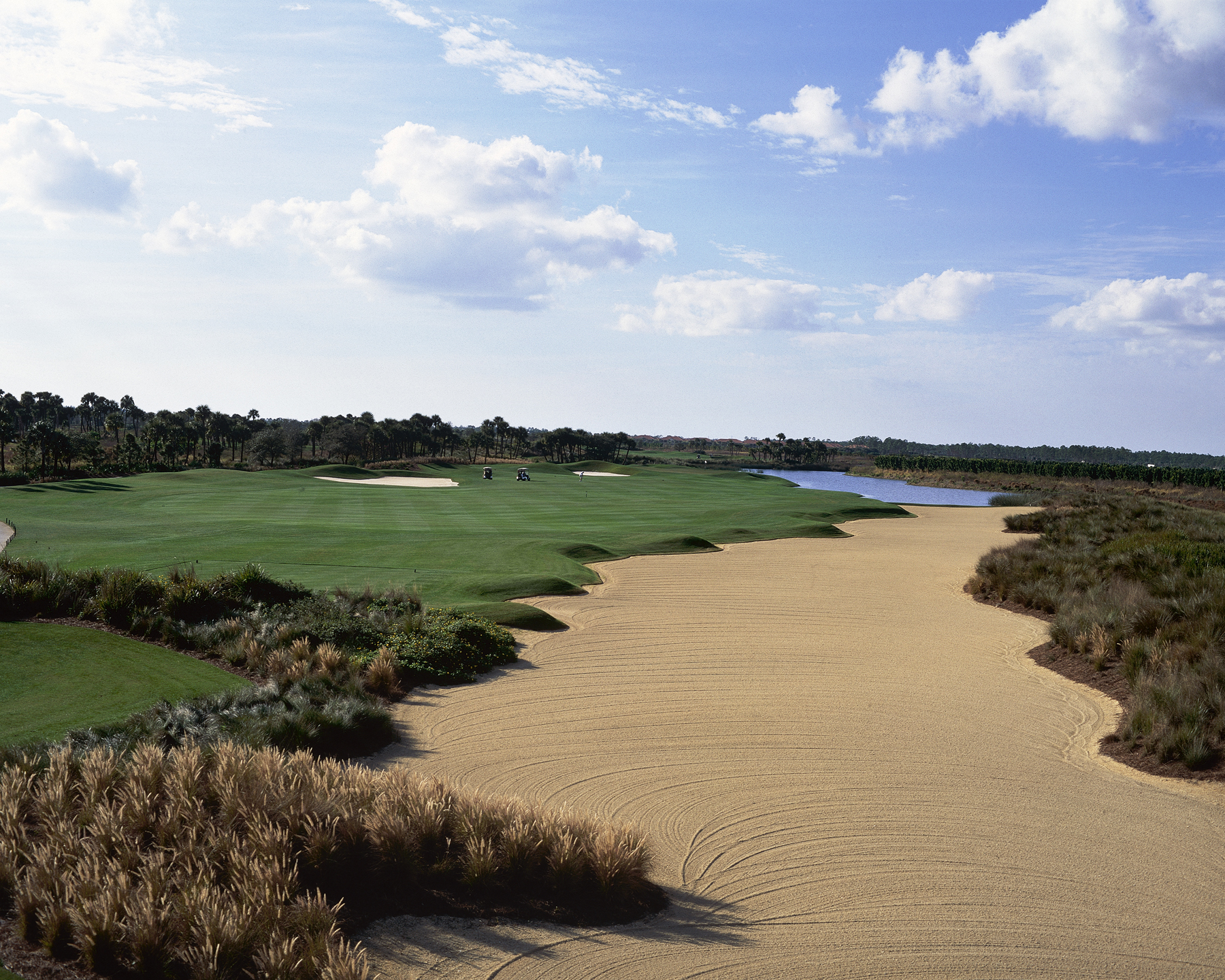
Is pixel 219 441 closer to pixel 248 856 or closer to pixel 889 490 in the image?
pixel 889 490

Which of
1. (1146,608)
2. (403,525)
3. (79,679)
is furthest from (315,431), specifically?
(1146,608)

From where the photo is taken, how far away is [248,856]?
5879 millimetres

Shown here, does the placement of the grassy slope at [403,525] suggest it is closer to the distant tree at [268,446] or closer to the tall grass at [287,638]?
the tall grass at [287,638]

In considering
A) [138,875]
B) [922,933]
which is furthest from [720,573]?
[138,875]

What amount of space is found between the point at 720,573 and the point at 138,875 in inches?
755

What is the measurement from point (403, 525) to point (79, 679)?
2342cm

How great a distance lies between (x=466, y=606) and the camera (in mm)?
17609

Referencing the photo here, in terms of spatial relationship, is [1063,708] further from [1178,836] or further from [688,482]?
[688,482]

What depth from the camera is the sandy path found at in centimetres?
577

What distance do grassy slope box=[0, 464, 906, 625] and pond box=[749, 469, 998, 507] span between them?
1795 centimetres

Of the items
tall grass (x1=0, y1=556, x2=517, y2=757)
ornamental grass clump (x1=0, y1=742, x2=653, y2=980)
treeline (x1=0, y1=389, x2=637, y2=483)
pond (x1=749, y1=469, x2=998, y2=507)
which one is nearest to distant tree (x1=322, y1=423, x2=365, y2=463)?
treeline (x1=0, y1=389, x2=637, y2=483)

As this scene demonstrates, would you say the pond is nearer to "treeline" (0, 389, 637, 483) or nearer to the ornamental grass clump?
"treeline" (0, 389, 637, 483)

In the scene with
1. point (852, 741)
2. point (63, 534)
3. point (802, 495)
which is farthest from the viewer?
point (802, 495)

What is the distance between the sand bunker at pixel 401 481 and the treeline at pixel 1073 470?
8109 cm
